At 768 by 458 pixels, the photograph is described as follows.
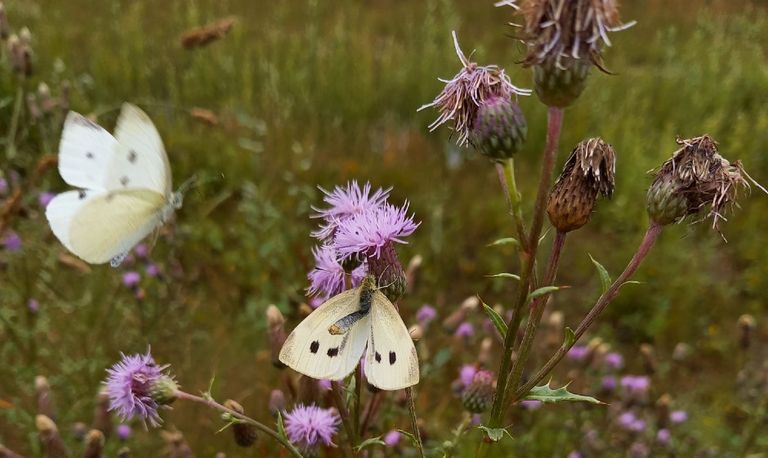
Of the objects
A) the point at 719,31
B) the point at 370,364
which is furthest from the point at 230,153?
the point at 719,31

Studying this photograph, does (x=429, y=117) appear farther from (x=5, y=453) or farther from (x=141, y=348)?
(x=5, y=453)

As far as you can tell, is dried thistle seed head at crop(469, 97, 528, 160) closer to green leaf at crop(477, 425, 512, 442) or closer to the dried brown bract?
green leaf at crop(477, 425, 512, 442)

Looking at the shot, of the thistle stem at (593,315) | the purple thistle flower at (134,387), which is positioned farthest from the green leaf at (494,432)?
the purple thistle flower at (134,387)

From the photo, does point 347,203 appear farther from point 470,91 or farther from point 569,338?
point 569,338

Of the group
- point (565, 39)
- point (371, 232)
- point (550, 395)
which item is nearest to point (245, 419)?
point (371, 232)

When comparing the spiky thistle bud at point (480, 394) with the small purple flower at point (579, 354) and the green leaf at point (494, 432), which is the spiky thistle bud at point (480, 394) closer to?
the green leaf at point (494, 432)

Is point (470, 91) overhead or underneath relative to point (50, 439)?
overhead

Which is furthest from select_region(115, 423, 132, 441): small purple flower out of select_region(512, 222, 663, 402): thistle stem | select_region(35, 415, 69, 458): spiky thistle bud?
select_region(512, 222, 663, 402): thistle stem
